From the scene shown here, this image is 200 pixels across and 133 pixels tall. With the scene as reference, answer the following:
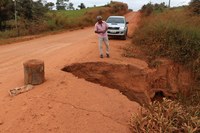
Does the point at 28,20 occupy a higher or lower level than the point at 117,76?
higher

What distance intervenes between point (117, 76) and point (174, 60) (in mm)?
3277

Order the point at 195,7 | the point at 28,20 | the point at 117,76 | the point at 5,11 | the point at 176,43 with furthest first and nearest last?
1. the point at 28,20
2. the point at 5,11
3. the point at 195,7
4. the point at 176,43
5. the point at 117,76

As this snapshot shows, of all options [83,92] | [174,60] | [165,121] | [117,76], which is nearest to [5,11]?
[174,60]

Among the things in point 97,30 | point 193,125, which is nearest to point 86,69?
point 97,30

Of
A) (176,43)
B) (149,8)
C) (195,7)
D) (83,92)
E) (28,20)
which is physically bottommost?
(83,92)

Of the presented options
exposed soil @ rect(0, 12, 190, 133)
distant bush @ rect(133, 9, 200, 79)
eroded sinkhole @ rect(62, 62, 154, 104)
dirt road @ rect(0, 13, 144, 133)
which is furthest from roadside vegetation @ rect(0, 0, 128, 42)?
dirt road @ rect(0, 13, 144, 133)

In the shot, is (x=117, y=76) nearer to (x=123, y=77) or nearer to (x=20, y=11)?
(x=123, y=77)

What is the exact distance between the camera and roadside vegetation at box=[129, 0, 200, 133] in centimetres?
702

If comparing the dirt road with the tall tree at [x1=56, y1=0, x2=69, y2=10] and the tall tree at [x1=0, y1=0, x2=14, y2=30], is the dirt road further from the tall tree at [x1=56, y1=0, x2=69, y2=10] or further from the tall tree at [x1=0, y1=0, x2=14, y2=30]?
the tall tree at [x1=56, y1=0, x2=69, y2=10]

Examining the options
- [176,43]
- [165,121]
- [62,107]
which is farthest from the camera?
[176,43]

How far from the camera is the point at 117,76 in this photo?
38.0ft

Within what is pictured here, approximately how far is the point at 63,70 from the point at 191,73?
5.60 m

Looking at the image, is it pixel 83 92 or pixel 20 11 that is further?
pixel 20 11

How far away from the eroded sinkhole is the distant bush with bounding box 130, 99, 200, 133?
157 inches
